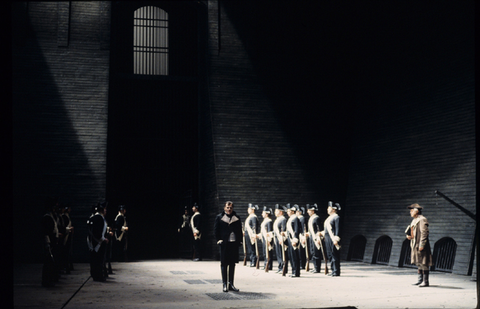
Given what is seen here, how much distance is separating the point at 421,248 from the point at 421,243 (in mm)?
126

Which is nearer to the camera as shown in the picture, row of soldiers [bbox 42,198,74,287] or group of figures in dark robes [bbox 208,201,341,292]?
group of figures in dark robes [bbox 208,201,341,292]

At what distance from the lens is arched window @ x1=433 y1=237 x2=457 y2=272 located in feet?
46.4

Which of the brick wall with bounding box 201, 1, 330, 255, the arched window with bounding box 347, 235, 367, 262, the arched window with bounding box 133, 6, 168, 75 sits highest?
the arched window with bounding box 133, 6, 168, 75

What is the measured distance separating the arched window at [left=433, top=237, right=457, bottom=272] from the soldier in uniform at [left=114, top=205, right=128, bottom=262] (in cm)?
942

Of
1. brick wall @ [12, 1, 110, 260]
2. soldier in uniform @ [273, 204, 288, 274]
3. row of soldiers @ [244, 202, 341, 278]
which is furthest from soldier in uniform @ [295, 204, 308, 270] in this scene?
brick wall @ [12, 1, 110, 260]

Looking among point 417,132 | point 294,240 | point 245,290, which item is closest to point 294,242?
point 294,240

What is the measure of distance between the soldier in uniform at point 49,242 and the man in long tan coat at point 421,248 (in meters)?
7.41

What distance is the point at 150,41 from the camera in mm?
20312

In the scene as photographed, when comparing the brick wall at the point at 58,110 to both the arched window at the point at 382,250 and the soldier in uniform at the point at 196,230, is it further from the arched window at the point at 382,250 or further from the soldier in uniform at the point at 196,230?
the arched window at the point at 382,250

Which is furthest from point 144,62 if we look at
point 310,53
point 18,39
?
point 310,53

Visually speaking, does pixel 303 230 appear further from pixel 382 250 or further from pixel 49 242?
pixel 49 242

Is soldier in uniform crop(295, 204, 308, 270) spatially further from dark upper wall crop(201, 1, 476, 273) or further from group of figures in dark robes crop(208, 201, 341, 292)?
dark upper wall crop(201, 1, 476, 273)

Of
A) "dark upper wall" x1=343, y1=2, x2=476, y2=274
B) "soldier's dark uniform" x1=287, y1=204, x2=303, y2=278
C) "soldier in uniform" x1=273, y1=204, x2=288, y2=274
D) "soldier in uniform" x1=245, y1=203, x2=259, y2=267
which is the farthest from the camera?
"soldier in uniform" x1=245, y1=203, x2=259, y2=267

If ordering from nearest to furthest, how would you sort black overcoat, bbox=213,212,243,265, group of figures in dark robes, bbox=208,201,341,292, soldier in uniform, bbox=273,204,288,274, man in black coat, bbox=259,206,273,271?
black overcoat, bbox=213,212,243,265 < group of figures in dark robes, bbox=208,201,341,292 < soldier in uniform, bbox=273,204,288,274 < man in black coat, bbox=259,206,273,271
